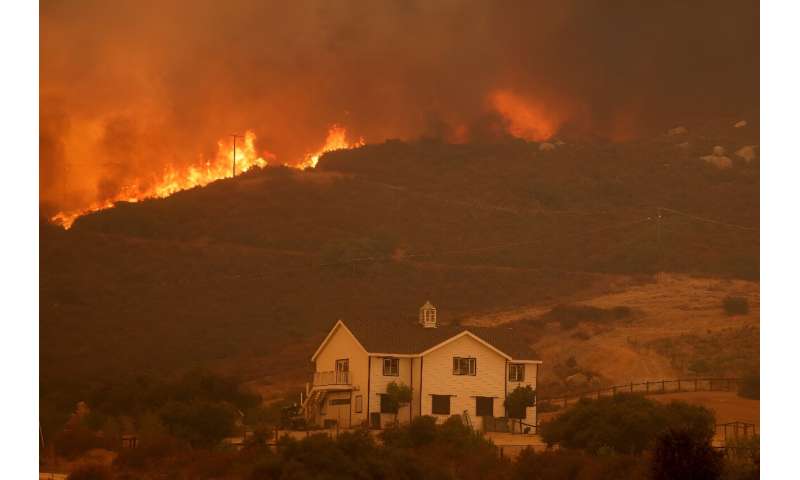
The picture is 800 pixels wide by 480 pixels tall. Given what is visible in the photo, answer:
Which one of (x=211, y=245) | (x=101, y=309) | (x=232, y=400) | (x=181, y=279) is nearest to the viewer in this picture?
(x=232, y=400)

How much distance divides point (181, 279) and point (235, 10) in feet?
84.7

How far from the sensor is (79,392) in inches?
2608

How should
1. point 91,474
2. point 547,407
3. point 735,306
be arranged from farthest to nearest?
point 735,306, point 547,407, point 91,474

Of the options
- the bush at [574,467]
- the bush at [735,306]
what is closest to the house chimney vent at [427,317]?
the bush at [574,467]

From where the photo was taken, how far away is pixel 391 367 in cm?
5878

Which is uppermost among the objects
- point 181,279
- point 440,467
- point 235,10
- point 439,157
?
point 235,10

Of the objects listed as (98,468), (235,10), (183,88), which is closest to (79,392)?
(98,468)

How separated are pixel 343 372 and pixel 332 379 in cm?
58

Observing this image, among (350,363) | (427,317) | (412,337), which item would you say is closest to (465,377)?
(412,337)

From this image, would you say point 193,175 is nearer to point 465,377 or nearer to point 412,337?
point 412,337

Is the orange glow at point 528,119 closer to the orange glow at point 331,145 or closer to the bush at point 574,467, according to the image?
the orange glow at point 331,145

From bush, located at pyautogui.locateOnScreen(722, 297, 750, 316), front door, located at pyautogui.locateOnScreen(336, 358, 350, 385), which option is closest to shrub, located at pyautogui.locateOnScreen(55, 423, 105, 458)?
front door, located at pyautogui.locateOnScreen(336, 358, 350, 385)

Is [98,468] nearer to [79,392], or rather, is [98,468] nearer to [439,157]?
[79,392]

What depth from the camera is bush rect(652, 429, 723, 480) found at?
33.6 metres
